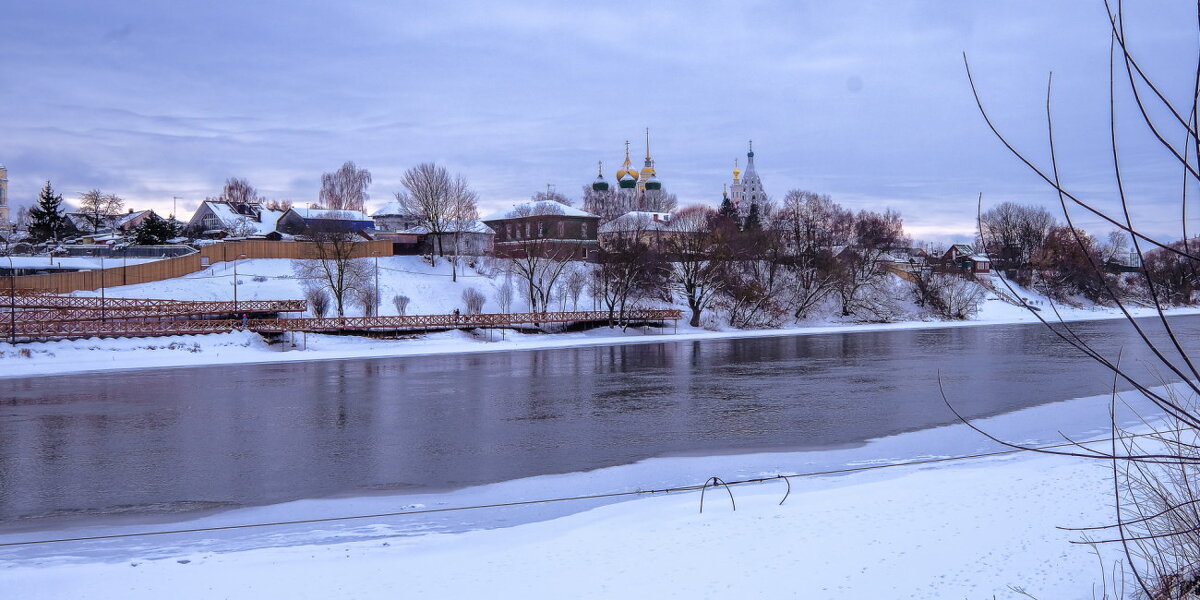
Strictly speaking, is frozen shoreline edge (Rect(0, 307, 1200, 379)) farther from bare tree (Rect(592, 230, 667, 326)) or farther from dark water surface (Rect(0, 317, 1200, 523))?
bare tree (Rect(592, 230, 667, 326))

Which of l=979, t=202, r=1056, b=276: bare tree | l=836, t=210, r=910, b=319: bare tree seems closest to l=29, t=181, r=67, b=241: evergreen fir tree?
l=836, t=210, r=910, b=319: bare tree

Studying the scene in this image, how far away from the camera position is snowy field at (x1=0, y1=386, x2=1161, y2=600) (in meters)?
8.86

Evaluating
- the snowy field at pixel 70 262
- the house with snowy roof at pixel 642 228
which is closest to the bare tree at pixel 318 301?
the snowy field at pixel 70 262

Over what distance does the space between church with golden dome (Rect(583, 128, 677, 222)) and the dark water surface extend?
236 ft

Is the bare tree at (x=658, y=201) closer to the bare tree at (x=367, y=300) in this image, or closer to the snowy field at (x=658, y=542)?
the bare tree at (x=367, y=300)

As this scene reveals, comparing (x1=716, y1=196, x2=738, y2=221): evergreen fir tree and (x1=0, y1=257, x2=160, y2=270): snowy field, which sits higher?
(x1=716, y1=196, x2=738, y2=221): evergreen fir tree

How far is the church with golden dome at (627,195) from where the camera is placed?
117875mm

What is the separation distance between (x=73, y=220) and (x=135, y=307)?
8695 cm

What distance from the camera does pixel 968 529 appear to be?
10.4 metres

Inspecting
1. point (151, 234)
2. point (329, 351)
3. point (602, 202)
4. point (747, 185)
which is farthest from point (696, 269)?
point (747, 185)

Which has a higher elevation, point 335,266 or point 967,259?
point 335,266

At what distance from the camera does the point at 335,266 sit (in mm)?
60750

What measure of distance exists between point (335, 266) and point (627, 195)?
71415 mm

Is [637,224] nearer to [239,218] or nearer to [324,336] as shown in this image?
[239,218]
